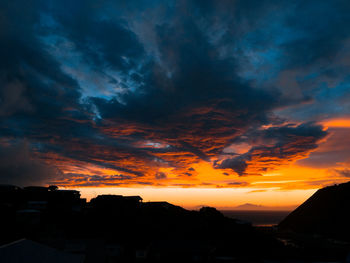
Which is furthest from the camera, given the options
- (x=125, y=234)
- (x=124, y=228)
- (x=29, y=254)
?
(x=124, y=228)

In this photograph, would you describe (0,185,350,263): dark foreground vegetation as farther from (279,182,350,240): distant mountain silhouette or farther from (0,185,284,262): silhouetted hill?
(279,182,350,240): distant mountain silhouette

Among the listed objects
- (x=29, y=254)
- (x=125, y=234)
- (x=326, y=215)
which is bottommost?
(x=125, y=234)

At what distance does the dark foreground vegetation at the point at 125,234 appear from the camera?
113 feet

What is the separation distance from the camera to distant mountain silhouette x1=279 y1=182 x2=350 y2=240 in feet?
291

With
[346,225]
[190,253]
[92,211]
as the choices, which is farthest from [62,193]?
[346,225]

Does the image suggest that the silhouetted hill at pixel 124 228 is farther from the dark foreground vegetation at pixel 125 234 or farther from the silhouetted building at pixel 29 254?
the silhouetted building at pixel 29 254

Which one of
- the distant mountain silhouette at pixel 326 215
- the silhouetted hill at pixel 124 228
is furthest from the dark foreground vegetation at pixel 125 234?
the distant mountain silhouette at pixel 326 215

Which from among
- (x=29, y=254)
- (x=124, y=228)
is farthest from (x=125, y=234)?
(x=29, y=254)

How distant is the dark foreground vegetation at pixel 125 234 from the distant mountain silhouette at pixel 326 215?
104ft

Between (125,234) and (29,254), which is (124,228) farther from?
(29,254)

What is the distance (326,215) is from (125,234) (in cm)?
8879

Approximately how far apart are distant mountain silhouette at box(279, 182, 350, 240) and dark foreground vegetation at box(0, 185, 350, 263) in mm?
31836

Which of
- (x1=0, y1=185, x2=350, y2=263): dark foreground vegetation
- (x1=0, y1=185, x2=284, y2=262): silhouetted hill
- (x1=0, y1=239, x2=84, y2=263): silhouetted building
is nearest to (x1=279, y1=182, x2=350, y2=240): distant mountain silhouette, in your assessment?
(x1=0, y1=185, x2=350, y2=263): dark foreground vegetation

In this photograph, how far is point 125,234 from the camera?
51.2 meters
